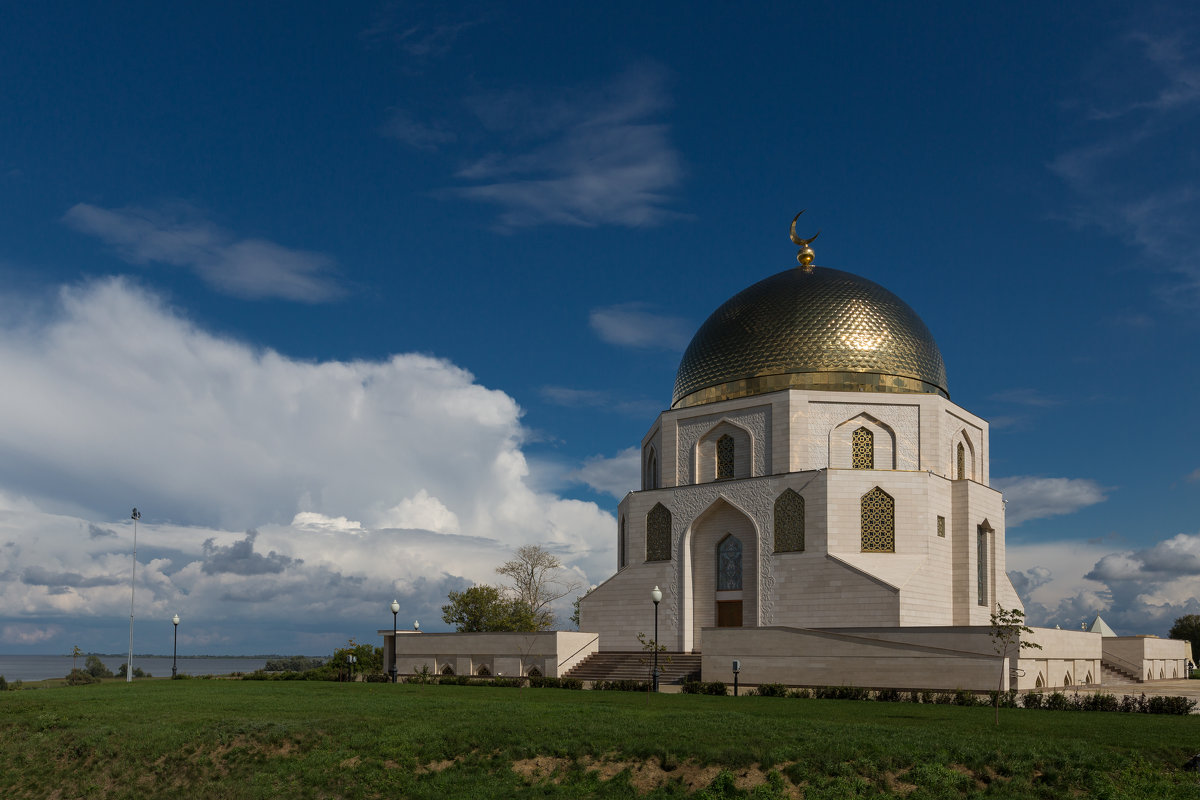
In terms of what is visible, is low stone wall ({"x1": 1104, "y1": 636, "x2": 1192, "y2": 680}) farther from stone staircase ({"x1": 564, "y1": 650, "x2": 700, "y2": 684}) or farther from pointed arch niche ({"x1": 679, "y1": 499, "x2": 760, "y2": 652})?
stone staircase ({"x1": 564, "y1": 650, "x2": 700, "y2": 684})

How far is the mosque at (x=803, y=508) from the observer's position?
30.7 m

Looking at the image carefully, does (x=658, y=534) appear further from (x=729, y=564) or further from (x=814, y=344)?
(x=814, y=344)

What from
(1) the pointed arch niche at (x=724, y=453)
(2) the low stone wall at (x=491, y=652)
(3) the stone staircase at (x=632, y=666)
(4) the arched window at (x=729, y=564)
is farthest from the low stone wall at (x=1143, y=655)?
(2) the low stone wall at (x=491, y=652)

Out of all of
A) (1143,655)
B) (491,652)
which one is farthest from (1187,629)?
(491,652)

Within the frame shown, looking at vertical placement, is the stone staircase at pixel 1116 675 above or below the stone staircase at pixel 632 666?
below

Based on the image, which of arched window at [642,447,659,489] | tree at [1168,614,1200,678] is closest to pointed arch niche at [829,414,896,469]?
arched window at [642,447,659,489]

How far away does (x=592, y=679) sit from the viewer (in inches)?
1167

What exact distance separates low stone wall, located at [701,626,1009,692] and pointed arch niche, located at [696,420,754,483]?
805cm

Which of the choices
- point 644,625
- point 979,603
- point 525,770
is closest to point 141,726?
point 525,770

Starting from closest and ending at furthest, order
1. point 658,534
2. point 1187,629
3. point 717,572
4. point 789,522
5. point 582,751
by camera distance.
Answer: point 582,751 → point 789,522 → point 717,572 → point 658,534 → point 1187,629

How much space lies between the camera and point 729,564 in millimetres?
33656

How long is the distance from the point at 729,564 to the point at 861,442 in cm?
596

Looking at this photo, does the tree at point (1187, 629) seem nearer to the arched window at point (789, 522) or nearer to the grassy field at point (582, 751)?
the arched window at point (789, 522)

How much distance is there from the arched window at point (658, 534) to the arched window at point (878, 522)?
6.88 metres
